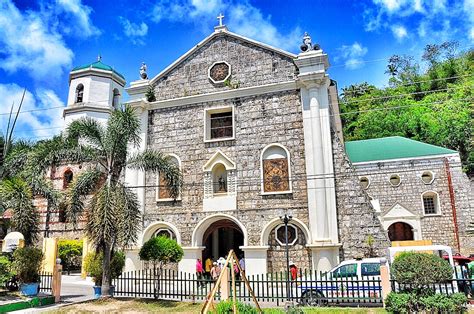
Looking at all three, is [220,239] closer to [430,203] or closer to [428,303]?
[428,303]

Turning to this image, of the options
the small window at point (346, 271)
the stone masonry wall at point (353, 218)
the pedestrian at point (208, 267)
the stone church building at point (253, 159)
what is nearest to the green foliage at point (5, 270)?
the stone church building at point (253, 159)

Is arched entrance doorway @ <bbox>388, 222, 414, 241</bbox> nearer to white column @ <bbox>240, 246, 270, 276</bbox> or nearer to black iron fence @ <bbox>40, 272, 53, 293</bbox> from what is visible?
white column @ <bbox>240, 246, 270, 276</bbox>

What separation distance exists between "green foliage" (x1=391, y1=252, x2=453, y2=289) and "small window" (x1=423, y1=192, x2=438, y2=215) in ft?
60.9

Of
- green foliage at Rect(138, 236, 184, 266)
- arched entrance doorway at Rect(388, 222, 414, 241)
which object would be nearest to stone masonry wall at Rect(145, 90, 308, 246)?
green foliage at Rect(138, 236, 184, 266)

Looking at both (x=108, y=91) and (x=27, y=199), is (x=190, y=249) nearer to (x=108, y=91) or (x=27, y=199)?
(x=27, y=199)

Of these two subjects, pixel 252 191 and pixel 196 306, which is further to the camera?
pixel 252 191

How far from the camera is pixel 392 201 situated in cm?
2677

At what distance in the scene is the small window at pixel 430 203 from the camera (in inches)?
1024

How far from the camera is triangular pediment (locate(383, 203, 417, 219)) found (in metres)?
25.7

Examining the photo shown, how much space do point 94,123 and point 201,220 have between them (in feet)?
20.6

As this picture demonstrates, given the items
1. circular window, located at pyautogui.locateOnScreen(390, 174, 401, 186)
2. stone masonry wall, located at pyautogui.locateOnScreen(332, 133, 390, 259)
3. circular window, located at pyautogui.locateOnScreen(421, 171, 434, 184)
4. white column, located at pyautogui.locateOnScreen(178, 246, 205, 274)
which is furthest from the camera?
circular window, located at pyautogui.locateOnScreen(390, 174, 401, 186)

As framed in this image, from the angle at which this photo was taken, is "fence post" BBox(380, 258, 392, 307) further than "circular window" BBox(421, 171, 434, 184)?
No

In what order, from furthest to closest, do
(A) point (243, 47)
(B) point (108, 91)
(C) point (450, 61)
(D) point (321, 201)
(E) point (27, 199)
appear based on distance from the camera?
(C) point (450, 61) → (B) point (108, 91) → (A) point (243, 47) → (E) point (27, 199) → (D) point (321, 201)

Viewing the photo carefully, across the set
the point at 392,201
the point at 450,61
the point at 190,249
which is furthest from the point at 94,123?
the point at 450,61
